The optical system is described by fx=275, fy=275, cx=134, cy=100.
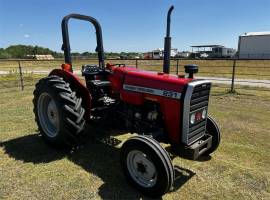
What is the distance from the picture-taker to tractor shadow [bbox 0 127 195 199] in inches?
138

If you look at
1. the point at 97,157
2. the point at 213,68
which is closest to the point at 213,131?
the point at 97,157

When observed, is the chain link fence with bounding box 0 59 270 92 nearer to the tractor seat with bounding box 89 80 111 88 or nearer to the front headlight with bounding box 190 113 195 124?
the tractor seat with bounding box 89 80 111 88

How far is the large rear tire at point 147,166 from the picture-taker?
3.12m

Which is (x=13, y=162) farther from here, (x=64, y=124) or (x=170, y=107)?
(x=170, y=107)

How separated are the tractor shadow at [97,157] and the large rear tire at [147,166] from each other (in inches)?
6.2

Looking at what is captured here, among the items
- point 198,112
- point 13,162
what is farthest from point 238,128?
point 13,162

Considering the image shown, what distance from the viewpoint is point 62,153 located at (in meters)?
4.53

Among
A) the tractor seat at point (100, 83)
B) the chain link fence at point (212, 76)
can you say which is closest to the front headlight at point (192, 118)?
the tractor seat at point (100, 83)

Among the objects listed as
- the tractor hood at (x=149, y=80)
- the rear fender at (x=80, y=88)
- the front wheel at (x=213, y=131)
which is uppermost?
the tractor hood at (x=149, y=80)

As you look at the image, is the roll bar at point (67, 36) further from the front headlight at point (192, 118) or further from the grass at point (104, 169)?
the front headlight at point (192, 118)

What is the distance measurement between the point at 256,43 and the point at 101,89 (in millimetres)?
57797

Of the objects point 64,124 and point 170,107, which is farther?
point 64,124

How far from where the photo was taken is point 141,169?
344 cm

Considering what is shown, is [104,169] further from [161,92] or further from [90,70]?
[90,70]
